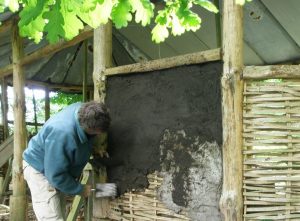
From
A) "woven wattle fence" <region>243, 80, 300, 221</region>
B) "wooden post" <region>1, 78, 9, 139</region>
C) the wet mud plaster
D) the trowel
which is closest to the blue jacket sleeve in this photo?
the trowel

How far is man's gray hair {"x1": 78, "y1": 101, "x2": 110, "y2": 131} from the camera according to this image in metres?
3.25

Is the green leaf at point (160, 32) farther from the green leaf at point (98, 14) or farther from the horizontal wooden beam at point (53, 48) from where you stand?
the horizontal wooden beam at point (53, 48)

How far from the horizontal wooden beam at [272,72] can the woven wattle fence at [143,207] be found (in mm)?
1155

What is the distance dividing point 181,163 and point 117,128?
812 millimetres

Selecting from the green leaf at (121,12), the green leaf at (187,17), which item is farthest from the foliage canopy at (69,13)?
the green leaf at (187,17)

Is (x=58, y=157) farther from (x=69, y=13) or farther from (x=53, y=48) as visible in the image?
(x=53, y=48)

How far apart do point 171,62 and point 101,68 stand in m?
0.89

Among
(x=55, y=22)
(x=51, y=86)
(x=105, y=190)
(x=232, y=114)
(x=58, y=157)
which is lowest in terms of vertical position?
(x=105, y=190)

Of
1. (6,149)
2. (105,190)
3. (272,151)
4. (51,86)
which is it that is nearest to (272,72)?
(272,151)

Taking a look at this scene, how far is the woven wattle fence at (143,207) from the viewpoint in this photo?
339 cm

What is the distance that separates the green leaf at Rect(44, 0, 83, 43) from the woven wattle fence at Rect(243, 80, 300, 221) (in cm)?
160

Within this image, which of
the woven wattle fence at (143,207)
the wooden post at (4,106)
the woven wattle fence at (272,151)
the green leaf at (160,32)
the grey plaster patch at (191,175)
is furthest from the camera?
the wooden post at (4,106)

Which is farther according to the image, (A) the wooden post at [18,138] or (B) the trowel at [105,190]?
(A) the wooden post at [18,138]

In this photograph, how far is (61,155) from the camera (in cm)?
328
